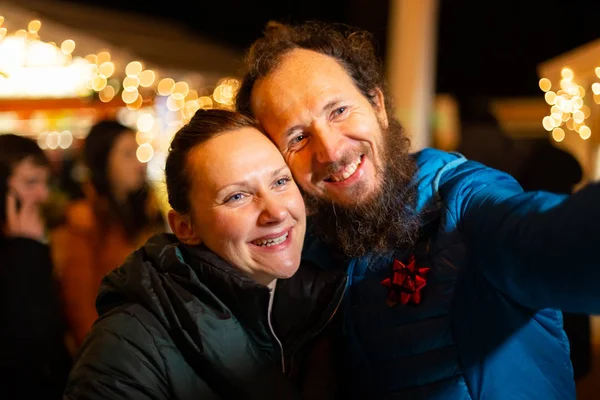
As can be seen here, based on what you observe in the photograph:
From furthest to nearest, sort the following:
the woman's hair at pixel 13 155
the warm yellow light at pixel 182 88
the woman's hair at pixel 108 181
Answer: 1. the warm yellow light at pixel 182 88
2. the woman's hair at pixel 108 181
3. the woman's hair at pixel 13 155

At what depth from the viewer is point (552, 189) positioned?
11.3 ft

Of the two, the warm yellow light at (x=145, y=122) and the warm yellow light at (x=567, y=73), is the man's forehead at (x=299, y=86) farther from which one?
the warm yellow light at (x=145, y=122)

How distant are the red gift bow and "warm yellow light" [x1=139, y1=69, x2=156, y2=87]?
4953 mm

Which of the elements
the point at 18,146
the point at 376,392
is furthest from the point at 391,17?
the point at 376,392

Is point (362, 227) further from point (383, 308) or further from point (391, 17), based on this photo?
point (391, 17)

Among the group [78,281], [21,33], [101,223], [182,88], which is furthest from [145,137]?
[78,281]

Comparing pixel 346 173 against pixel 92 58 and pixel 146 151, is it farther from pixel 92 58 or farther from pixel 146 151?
pixel 146 151

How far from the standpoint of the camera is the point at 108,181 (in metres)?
3.78

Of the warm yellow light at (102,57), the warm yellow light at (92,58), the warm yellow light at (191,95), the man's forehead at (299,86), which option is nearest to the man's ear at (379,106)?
the man's forehead at (299,86)

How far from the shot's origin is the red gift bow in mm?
1650

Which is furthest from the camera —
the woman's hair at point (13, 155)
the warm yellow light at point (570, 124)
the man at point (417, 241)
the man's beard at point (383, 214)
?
the warm yellow light at point (570, 124)

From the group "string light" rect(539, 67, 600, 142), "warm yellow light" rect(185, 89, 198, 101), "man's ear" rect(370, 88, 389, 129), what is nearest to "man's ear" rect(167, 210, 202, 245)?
"man's ear" rect(370, 88, 389, 129)

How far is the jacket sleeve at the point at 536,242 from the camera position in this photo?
3.49 feet

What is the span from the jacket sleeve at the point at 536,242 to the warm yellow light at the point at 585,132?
3.33 metres
